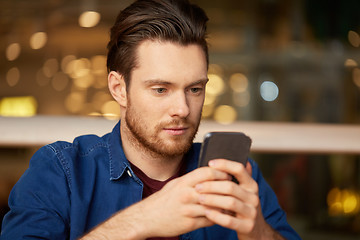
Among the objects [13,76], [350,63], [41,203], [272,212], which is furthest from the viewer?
[13,76]

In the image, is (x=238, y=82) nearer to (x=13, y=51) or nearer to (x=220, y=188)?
(x=13, y=51)

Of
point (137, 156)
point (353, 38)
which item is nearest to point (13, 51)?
point (353, 38)

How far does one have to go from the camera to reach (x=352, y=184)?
455 centimetres

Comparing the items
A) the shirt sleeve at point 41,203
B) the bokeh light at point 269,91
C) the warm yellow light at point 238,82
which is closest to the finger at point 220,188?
the shirt sleeve at point 41,203

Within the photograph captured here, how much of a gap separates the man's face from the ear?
0.08 metres

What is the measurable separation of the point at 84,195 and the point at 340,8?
4037 millimetres

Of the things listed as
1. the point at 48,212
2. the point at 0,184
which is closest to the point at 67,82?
the point at 0,184

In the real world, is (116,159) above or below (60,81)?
above

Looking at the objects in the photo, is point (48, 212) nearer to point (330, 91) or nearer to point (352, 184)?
point (352, 184)

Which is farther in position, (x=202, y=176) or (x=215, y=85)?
(x=215, y=85)

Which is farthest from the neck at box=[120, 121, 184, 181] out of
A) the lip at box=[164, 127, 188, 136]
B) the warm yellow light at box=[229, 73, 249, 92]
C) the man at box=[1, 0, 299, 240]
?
the warm yellow light at box=[229, 73, 249, 92]

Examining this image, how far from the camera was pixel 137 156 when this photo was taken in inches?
55.0

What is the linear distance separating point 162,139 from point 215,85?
4.35 meters

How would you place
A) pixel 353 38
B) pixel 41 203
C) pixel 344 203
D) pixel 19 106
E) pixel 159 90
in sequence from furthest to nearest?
pixel 19 106 → pixel 353 38 → pixel 344 203 → pixel 159 90 → pixel 41 203
